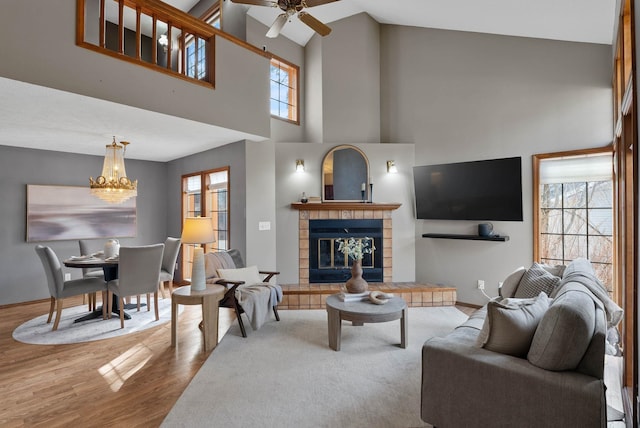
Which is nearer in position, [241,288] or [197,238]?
[197,238]

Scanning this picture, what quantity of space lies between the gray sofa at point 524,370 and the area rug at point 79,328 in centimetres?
352

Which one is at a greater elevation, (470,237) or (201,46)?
(201,46)

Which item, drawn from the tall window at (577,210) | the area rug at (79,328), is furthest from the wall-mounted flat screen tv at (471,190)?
the area rug at (79,328)

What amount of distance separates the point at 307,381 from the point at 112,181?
3591mm

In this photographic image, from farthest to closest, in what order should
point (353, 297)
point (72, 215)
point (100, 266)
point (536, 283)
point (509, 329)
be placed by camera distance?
point (72, 215)
point (100, 266)
point (353, 297)
point (536, 283)
point (509, 329)

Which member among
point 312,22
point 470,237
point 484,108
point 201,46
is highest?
point 201,46

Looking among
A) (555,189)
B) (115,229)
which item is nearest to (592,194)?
(555,189)

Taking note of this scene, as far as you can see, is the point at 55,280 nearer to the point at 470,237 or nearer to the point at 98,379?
the point at 98,379

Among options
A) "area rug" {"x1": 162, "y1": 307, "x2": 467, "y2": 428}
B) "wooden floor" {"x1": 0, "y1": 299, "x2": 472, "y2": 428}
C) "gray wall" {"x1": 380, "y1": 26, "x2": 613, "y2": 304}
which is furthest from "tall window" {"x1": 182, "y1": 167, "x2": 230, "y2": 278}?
"gray wall" {"x1": 380, "y1": 26, "x2": 613, "y2": 304}

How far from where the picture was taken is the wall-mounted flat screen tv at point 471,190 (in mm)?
4297

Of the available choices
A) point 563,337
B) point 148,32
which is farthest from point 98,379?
point 148,32

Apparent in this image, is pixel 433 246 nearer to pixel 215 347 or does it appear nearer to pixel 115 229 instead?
pixel 215 347

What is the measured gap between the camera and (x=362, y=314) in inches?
122

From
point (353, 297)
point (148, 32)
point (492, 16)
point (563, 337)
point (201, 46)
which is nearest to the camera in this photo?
point (563, 337)
